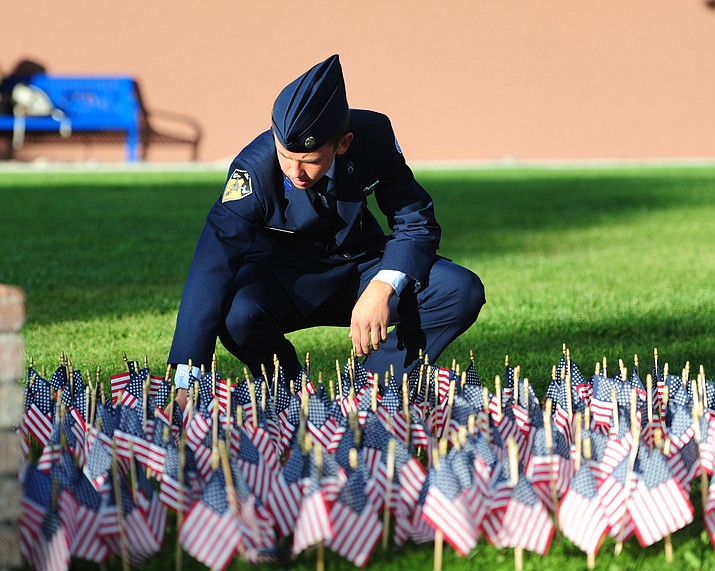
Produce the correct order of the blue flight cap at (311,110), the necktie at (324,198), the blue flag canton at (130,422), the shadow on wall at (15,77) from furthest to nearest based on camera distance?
the shadow on wall at (15,77) < the necktie at (324,198) < the blue flight cap at (311,110) < the blue flag canton at (130,422)

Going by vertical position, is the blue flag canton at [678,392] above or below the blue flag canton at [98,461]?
above

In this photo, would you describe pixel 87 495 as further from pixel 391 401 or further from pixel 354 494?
pixel 391 401

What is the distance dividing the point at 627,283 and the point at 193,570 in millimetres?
5316

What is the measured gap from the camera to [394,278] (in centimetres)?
399

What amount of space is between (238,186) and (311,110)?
46cm

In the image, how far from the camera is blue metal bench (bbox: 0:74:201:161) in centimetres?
1958

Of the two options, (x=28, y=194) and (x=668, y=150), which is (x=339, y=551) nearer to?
(x=28, y=194)

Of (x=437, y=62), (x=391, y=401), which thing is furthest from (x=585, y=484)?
(x=437, y=62)

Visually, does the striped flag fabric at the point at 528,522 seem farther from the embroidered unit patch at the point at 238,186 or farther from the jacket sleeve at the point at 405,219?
the embroidered unit patch at the point at 238,186

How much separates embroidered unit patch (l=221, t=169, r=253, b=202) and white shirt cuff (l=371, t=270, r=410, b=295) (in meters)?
0.53

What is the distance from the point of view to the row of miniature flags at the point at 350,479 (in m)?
2.71

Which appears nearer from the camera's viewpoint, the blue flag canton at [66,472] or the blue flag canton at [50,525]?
the blue flag canton at [50,525]

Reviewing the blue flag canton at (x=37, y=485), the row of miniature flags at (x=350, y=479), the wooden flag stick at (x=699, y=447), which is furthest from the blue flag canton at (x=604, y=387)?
the blue flag canton at (x=37, y=485)

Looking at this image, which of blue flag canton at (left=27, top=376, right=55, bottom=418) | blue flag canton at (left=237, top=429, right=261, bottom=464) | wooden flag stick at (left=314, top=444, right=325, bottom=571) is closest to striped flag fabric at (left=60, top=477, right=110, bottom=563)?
blue flag canton at (left=237, top=429, right=261, bottom=464)
